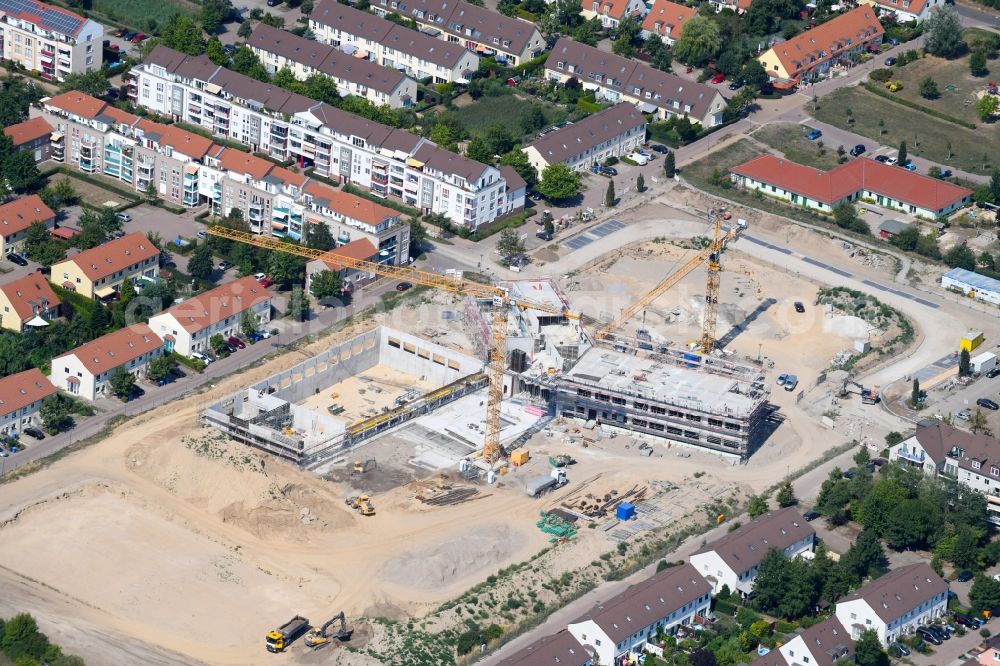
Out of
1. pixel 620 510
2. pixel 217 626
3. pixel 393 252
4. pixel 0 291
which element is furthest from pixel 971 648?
pixel 0 291

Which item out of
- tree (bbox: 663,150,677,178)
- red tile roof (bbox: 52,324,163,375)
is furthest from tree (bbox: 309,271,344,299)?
tree (bbox: 663,150,677,178)

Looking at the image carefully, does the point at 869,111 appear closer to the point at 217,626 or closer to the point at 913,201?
the point at 913,201

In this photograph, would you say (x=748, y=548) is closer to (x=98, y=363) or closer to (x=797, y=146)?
(x=98, y=363)

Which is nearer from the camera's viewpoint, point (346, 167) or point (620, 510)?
point (620, 510)

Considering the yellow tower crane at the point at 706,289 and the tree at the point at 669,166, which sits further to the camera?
the tree at the point at 669,166

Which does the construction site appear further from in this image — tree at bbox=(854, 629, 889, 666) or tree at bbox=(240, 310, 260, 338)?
tree at bbox=(854, 629, 889, 666)

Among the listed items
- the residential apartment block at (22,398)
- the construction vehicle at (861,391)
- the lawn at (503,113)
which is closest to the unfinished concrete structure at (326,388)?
the residential apartment block at (22,398)

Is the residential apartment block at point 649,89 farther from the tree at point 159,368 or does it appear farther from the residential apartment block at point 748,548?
the residential apartment block at point 748,548
